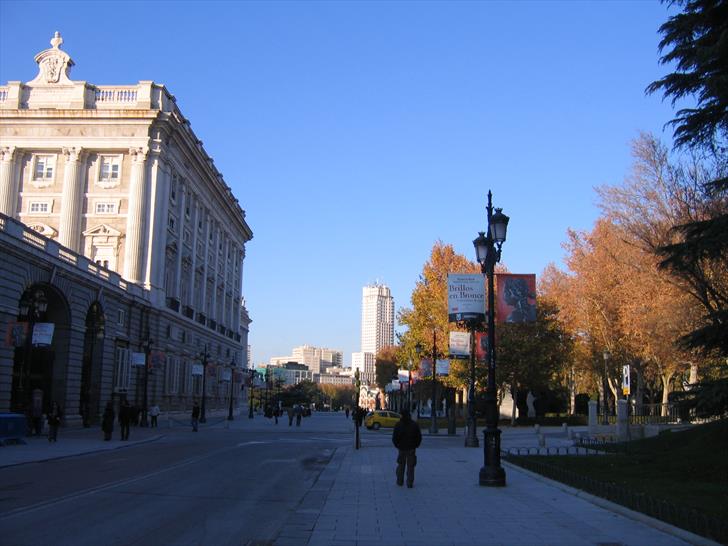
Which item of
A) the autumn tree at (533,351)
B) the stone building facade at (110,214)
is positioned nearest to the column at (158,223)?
the stone building facade at (110,214)

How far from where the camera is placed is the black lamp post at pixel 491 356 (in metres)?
16.0

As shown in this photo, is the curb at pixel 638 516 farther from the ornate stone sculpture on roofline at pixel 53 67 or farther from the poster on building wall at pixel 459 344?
the ornate stone sculpture on roofline at pixel 53 67

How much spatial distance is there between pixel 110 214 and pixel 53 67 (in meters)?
13.0

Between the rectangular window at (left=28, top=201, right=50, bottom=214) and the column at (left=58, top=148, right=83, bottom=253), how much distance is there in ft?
5.46

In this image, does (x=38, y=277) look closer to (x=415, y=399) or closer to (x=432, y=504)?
(x=432, y=504)

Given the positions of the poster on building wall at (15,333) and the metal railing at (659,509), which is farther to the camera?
the poster on building wall at (15,333)

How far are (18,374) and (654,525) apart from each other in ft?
118

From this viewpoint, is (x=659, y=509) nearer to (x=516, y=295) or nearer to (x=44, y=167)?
(x=516, y=295)

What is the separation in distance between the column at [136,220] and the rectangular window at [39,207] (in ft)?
22.4

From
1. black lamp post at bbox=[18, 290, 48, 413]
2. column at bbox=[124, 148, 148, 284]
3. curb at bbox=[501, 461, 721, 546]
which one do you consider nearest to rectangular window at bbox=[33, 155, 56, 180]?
column at bbox=[124, 148, 148, 284]

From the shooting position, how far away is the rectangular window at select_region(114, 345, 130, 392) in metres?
46.8

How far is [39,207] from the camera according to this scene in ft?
183

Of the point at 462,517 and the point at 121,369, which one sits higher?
the point at 121,369

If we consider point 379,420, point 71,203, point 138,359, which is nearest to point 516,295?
point 138,359
